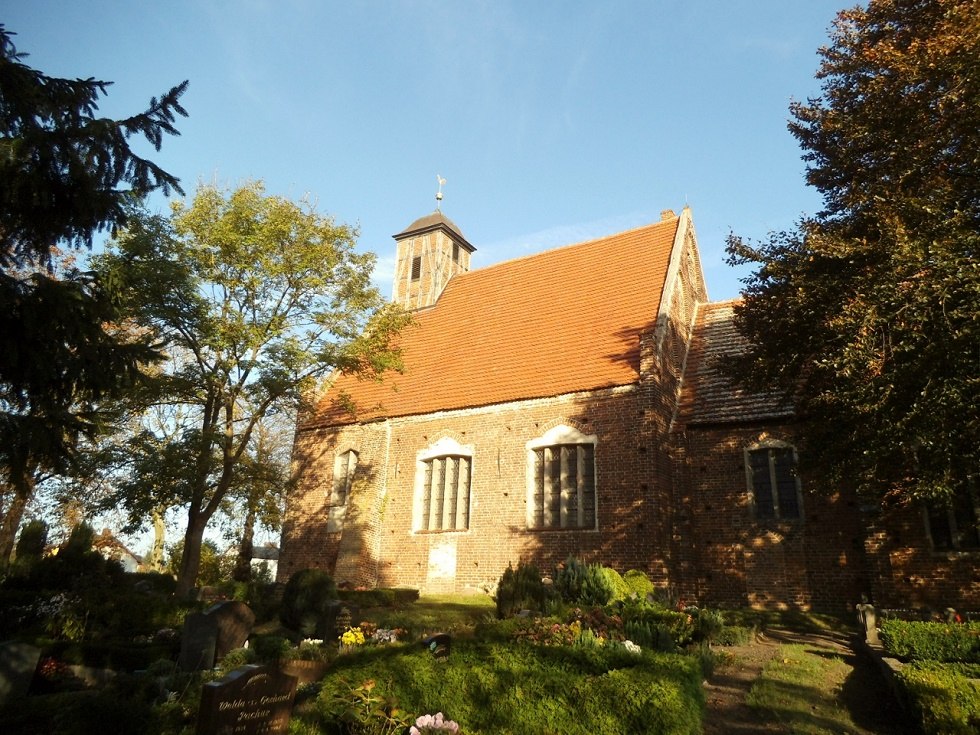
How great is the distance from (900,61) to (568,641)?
398 inches

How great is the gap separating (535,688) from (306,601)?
8.05m

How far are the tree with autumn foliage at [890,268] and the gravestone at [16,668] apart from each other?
39.1ft

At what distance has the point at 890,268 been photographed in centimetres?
980

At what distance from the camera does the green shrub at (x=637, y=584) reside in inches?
514

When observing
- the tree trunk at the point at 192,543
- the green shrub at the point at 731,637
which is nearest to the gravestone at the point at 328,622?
the tree trunk at the point at 192,543

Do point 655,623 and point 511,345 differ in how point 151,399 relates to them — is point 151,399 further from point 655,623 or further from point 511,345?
point 655,623

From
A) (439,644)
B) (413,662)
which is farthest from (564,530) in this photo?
(413,662)

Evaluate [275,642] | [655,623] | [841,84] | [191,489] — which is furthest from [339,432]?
[841,84]

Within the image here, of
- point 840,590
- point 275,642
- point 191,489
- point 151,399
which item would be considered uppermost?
point 151,399

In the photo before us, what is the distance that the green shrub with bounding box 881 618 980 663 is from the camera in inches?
337

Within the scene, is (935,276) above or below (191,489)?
above

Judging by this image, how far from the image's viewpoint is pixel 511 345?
20672 mm

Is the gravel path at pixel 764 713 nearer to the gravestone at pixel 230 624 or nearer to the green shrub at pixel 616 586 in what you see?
the green shrub at pixel 616 586

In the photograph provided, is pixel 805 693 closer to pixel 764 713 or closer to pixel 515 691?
pixel 764 713
